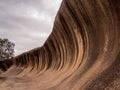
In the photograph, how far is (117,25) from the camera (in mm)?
3980

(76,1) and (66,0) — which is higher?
(66,0)

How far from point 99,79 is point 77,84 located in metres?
0.85

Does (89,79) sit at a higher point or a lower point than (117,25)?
lower

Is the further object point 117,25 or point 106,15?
point 106,15

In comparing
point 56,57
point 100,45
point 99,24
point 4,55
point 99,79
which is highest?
point 4,55

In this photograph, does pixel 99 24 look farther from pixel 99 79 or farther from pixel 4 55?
pixel 4 55

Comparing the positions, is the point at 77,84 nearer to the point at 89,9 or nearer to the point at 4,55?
the point at 89,9

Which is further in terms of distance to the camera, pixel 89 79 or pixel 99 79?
pixel 89 79

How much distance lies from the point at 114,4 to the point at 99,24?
25.1 inches

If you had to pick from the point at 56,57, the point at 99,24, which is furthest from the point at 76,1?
the point at 56,57

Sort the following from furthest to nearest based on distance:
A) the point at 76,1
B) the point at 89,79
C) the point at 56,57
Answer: the point at 56,57, the point at 76,1, the point at 89,79

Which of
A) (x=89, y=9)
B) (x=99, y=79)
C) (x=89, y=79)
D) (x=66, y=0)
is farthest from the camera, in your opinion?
(x=66, y=0)

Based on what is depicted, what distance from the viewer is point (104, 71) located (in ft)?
12.6

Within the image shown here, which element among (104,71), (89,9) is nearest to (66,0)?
(89,9)
